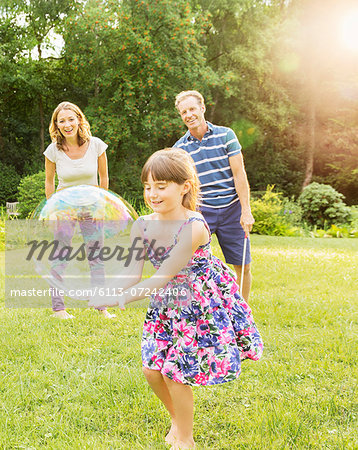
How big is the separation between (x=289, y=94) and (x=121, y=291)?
2080 cm

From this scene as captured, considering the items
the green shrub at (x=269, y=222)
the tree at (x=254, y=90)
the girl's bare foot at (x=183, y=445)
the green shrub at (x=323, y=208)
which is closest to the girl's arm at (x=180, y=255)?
the girl's bare foot at (x=183, y=445)

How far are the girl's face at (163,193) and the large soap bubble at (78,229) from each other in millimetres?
830

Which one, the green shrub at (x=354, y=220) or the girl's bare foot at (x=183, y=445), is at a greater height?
the girl's bare foot at (x=183, y=445)

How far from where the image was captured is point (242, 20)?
19062 millimetres

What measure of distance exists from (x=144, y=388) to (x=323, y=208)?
12106 mm

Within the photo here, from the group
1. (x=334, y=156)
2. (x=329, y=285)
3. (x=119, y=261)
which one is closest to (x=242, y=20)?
(x=334, y=156)

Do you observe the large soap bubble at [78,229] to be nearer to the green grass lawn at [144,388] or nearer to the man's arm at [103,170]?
the green grass lawn at [144,388]

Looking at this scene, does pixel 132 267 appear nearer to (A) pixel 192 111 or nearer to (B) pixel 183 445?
(B) pixel 183 445

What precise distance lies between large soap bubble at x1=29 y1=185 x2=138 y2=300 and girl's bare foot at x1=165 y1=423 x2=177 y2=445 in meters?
0.95

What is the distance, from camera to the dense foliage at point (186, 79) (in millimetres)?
15766

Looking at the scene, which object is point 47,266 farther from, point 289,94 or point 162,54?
point 289,94

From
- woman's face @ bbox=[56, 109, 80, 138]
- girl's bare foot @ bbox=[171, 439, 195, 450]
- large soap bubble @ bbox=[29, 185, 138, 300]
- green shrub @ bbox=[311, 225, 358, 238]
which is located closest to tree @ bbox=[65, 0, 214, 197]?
green shrub @ bbox=[311, 225, 358, 238]

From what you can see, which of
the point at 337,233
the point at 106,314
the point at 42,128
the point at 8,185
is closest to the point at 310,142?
the point at 337,233

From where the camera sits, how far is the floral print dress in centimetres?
191
